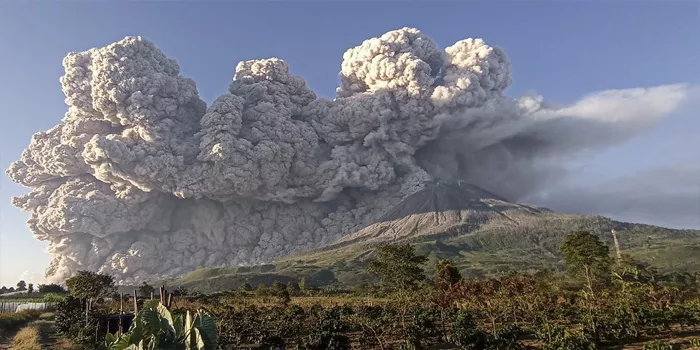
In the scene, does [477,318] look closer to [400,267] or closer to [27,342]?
[400,267]

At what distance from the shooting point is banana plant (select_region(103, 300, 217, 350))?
764 centimetres

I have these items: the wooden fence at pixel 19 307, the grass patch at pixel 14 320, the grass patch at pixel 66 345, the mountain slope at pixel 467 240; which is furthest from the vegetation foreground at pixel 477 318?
the mountain slope at pixel 467 240

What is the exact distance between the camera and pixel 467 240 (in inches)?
5256

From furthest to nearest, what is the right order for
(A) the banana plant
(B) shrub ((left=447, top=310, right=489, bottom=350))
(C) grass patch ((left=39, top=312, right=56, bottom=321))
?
(C) grass patch ((left=39, top=312, right=56, bottom=321)) → (B) shrub ((left=447, top=310, right=489, bottom=350)) → (A) the banana plant

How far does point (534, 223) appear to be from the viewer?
142750mm

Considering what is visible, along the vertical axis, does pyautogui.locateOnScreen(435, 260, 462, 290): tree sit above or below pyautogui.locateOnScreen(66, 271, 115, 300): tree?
below

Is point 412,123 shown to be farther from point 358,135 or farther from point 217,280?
point 217,280

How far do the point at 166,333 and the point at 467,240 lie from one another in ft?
434

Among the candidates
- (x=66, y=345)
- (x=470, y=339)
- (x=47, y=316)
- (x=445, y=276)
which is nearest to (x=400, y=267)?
(x=445, y=276)

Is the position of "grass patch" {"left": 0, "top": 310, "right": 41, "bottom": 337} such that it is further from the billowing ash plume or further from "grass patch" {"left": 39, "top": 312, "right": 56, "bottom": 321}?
the billowing ash plume

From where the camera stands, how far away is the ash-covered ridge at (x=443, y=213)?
5394 inches

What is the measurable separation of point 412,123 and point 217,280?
212 feet

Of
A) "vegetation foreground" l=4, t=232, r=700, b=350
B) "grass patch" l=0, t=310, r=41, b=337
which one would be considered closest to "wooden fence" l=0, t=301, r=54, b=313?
"grass patch" l=0, t=310, r=41, b=337

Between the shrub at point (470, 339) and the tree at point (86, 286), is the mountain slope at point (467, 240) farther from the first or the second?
the shrub at point (470, 339)
